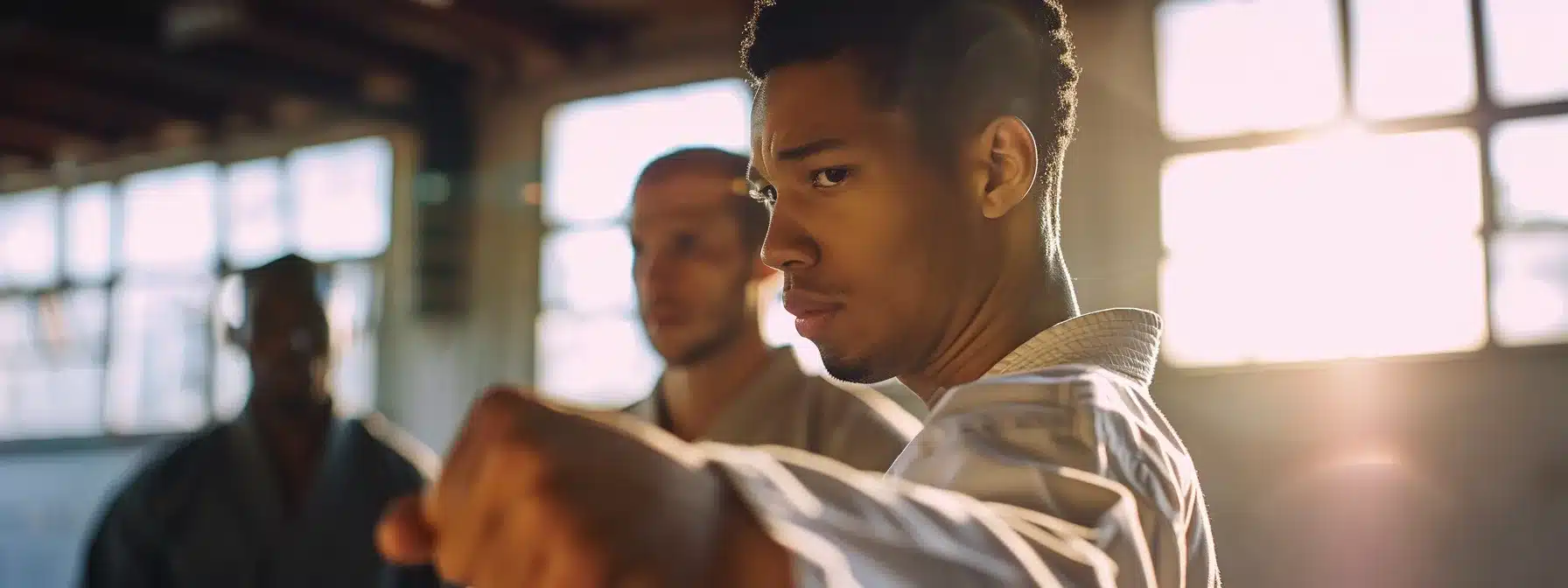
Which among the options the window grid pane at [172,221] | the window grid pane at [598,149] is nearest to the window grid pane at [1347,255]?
the window grid pane at [598,149]

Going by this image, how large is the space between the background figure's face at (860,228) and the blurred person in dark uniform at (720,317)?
1.26 ft

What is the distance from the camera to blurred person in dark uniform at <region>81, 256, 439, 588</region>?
1.45m

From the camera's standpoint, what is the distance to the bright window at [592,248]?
3.90 meters

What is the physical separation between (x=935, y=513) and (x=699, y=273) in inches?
22.4

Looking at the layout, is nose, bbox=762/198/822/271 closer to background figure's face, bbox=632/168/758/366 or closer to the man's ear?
the man's ear

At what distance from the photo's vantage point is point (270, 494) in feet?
4.89

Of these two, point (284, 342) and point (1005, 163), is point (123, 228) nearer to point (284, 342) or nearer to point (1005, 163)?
point (284, 342)

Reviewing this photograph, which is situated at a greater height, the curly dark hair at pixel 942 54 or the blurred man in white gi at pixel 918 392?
the curly dark hair at pixel 942 54

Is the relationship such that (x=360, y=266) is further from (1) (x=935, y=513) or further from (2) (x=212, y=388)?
(1) (x=935, y=513)

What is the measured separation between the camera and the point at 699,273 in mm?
829

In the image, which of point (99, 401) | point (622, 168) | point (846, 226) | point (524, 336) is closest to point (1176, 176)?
point (622, 168)

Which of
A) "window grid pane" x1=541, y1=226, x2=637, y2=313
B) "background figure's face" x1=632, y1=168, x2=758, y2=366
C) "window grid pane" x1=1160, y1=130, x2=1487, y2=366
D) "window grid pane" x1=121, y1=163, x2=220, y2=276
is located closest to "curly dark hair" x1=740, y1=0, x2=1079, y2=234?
"background figure's face" x1=632, y1=168, x2=758, y2=366

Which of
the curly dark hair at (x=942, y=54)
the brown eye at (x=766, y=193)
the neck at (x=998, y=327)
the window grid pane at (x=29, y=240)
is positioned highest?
the window grid pane at (x=29, y=240)

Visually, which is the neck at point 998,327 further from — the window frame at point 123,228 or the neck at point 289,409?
the window frame at point 123,228
